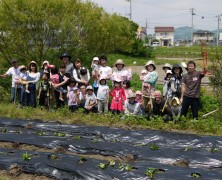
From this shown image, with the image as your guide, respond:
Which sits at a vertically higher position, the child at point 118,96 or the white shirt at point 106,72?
the white shirt at point 106,72

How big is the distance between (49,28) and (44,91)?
3.58 metres

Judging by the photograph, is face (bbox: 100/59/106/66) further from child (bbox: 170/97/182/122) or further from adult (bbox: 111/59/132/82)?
child (bbox: 170/97/182/122)

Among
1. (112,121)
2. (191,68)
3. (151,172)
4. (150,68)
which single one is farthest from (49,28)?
(151,172)

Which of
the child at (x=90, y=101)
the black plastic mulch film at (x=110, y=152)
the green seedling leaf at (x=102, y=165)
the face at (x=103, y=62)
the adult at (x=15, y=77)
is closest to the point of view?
the black plastic mulch film at (x=110, y=152)

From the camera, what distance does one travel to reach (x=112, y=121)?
26.5ft

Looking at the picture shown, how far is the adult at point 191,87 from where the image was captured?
765cm

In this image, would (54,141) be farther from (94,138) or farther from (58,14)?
(58,14)

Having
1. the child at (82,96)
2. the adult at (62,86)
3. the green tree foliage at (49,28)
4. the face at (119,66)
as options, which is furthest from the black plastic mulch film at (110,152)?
the green tree foliage at (49,28)

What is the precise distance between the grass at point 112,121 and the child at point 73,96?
32cm

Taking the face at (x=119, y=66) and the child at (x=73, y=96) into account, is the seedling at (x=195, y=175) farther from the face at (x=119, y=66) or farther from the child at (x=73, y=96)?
the child at (x=73, y=96)


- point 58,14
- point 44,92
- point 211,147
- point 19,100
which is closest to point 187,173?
point 211,147

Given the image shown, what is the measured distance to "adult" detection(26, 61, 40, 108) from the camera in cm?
941

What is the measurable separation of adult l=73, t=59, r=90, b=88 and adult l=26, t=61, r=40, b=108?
105 centimetres

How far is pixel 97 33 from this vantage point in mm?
13555
